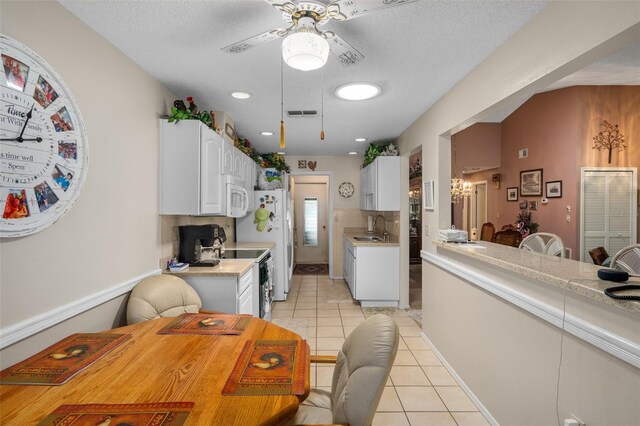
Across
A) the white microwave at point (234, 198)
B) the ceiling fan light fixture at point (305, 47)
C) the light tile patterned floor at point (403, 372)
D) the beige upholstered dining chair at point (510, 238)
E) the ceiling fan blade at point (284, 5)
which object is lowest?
the light tile patterned floor at point (403, 372)

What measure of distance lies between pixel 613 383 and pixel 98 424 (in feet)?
5.87

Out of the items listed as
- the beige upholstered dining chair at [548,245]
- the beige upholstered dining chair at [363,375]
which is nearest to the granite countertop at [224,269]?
the beige upholstered dining chair at [363,375]

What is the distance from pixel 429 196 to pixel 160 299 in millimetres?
2609

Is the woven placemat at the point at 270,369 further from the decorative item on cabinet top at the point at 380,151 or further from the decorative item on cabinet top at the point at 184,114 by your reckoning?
the decorative item on cabinet top at the point at 380,151

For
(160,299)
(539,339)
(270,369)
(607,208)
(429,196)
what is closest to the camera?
(270,369)

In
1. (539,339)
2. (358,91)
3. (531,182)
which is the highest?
(358,91)

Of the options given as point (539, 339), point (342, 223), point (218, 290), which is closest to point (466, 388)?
point (539, 339)

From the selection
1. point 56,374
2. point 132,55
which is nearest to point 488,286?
point 56,374

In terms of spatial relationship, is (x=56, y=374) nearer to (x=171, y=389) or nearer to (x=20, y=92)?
(x=171, y=389)

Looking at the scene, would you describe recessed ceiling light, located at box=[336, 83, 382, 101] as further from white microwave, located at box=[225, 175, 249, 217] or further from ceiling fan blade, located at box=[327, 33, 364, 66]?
white microwave, located at box=[225, 175, 249, 217]

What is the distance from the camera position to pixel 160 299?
2.11m

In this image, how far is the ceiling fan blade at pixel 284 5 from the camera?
127cm

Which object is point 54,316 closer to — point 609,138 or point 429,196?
point 429,196

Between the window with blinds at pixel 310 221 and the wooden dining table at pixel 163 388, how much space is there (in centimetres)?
652
